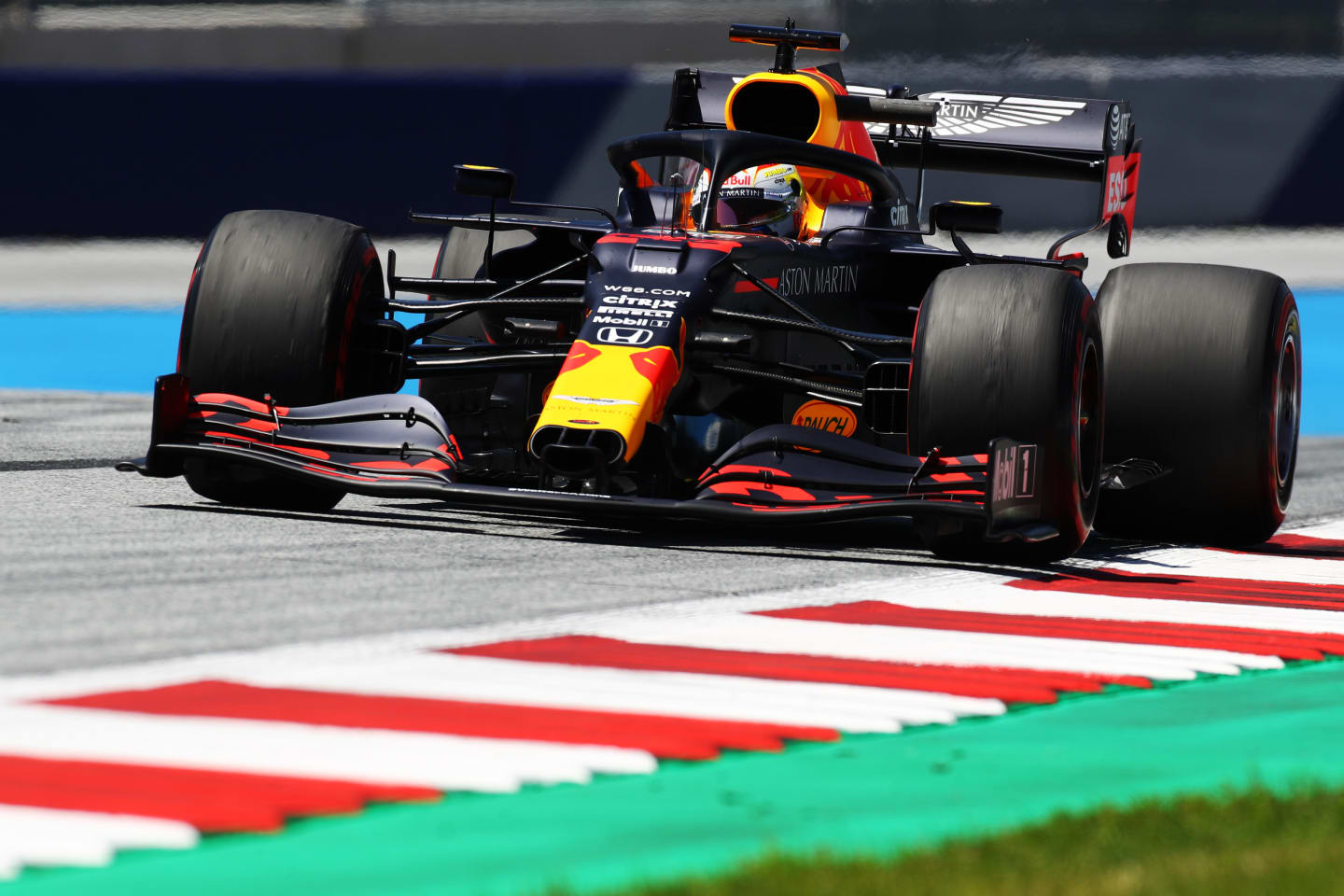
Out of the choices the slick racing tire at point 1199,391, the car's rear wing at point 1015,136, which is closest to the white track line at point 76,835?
the slick racing tire at point 1199,391

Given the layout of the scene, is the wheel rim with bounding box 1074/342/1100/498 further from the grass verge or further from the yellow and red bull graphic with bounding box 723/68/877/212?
the grass verge

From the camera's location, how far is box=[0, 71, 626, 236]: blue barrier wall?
1706cm

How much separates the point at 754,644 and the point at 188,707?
1.58 m

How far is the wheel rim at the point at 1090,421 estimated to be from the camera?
7.18 meters

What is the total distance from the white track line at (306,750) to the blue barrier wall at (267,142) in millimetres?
13469

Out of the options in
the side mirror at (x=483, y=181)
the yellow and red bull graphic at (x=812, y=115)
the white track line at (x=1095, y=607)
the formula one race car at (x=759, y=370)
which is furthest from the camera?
the yellow and red bull graphic at (x=812, y=115)

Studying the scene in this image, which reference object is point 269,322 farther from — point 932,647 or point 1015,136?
point 1015,136

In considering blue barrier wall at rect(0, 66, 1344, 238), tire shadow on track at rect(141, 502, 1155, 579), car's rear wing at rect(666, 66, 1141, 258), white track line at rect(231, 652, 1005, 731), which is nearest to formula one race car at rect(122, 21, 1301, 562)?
tire shadow on track at rect(141, 502, 1155, 579)

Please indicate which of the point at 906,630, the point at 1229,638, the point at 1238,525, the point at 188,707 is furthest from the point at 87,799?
the point at 1238,525

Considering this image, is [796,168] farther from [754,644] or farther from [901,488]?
[754,644]

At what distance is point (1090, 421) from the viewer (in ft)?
23.9

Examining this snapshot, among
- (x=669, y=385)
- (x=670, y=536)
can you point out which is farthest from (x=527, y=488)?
(x=670, y=536)

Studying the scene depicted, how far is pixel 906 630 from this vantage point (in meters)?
5.36

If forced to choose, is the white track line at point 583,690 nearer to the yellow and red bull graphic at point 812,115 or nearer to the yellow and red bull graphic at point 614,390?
the yellow and red bull graphic at point 614,390
